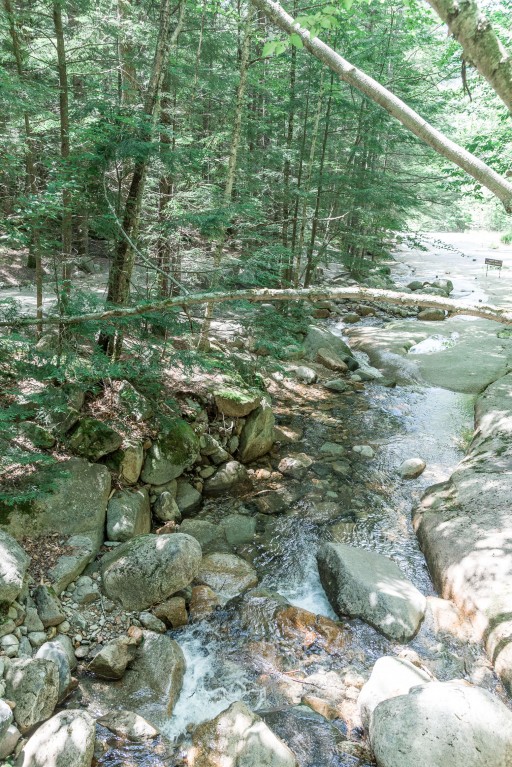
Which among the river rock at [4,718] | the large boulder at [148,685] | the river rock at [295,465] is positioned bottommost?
the large boulder at [148,685]

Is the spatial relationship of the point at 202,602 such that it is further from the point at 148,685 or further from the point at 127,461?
the point at 127,461

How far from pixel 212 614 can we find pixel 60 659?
1.69 m

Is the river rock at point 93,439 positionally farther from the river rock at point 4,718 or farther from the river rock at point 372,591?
the river rock at point 372,591

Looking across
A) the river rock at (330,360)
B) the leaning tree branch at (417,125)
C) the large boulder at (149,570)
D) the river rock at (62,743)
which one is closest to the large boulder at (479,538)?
the large boulder at (149,570)

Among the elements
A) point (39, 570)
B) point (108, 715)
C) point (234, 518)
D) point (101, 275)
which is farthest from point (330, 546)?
point (101, 275)

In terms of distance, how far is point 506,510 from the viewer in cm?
591

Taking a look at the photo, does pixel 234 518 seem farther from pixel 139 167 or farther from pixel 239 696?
pixel 139 167

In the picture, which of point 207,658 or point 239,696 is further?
point 207,658

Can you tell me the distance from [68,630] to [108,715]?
2.98 feet

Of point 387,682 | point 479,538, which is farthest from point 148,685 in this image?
point 479,538

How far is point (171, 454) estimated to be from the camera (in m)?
6.84

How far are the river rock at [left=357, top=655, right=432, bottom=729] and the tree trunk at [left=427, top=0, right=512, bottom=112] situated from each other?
4.42m

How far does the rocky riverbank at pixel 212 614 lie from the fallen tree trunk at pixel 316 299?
1.30 m

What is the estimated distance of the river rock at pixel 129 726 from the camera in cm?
377
